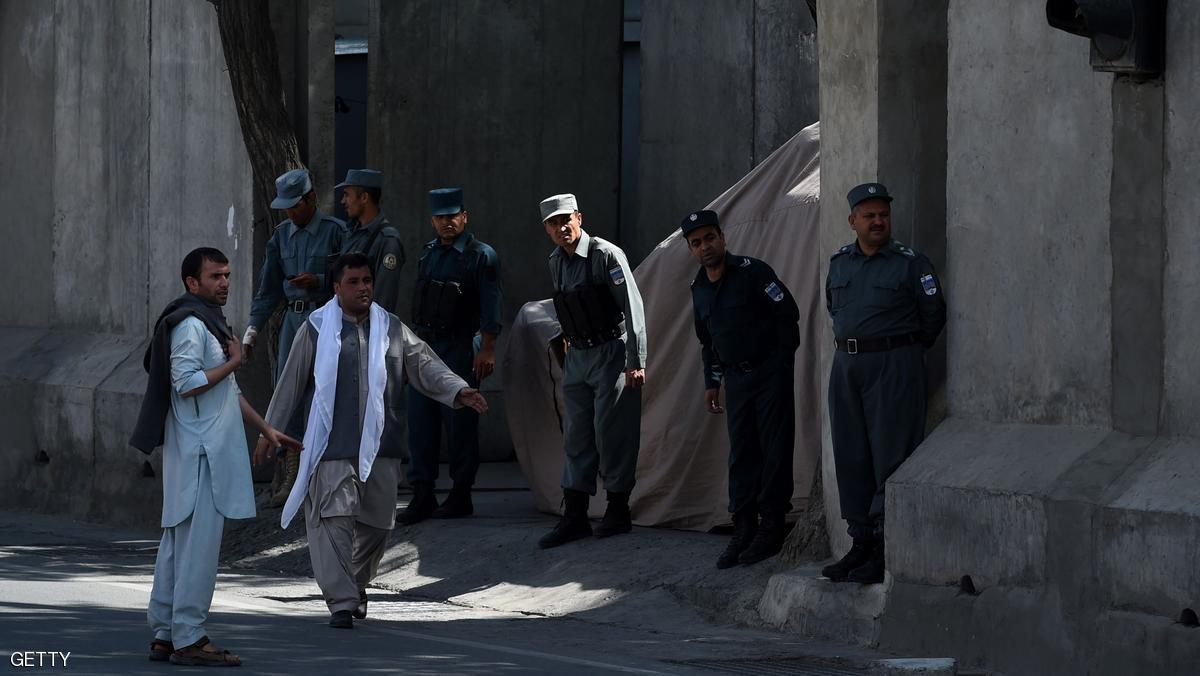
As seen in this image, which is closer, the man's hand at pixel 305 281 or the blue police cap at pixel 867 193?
the blue police cap at pixel 867 193

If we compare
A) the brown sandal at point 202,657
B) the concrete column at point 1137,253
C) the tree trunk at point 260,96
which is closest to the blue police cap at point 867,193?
the concrete column at point 1137,253

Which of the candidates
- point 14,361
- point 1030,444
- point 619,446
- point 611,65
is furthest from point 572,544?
point 14,361

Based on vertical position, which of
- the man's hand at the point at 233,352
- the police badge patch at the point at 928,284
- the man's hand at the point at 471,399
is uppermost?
the police badge patch at the point at 928,284

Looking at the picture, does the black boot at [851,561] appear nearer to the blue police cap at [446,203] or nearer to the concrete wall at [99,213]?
the blue police cap at [446,203]

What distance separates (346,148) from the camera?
17.6 meters

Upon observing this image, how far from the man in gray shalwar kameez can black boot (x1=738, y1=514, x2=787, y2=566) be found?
64.9 inches

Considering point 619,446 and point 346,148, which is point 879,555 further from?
point 346,148

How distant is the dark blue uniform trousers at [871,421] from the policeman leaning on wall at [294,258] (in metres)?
4.01

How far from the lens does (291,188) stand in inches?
491

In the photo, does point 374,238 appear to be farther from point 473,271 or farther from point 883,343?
point 883,343

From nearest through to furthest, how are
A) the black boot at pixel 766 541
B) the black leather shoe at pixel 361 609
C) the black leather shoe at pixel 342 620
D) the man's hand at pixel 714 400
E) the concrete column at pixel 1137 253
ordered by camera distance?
the concrete column at pixel 1137 253 < the black leather shoe at pixel 342 620 < the black leather shoe at pixel 361 609 < the black boot at pixel 766 541 < the man's hand at pixel 714 400

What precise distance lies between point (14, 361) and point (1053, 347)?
10.3 m

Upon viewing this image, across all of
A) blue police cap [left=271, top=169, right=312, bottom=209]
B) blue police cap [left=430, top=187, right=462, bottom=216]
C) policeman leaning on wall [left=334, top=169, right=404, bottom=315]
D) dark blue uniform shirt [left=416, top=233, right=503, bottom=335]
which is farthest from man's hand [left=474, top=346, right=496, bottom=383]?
blue police cap [left=271, top=169, right=312, bottom=209]

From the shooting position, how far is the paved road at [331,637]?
8.39 m
